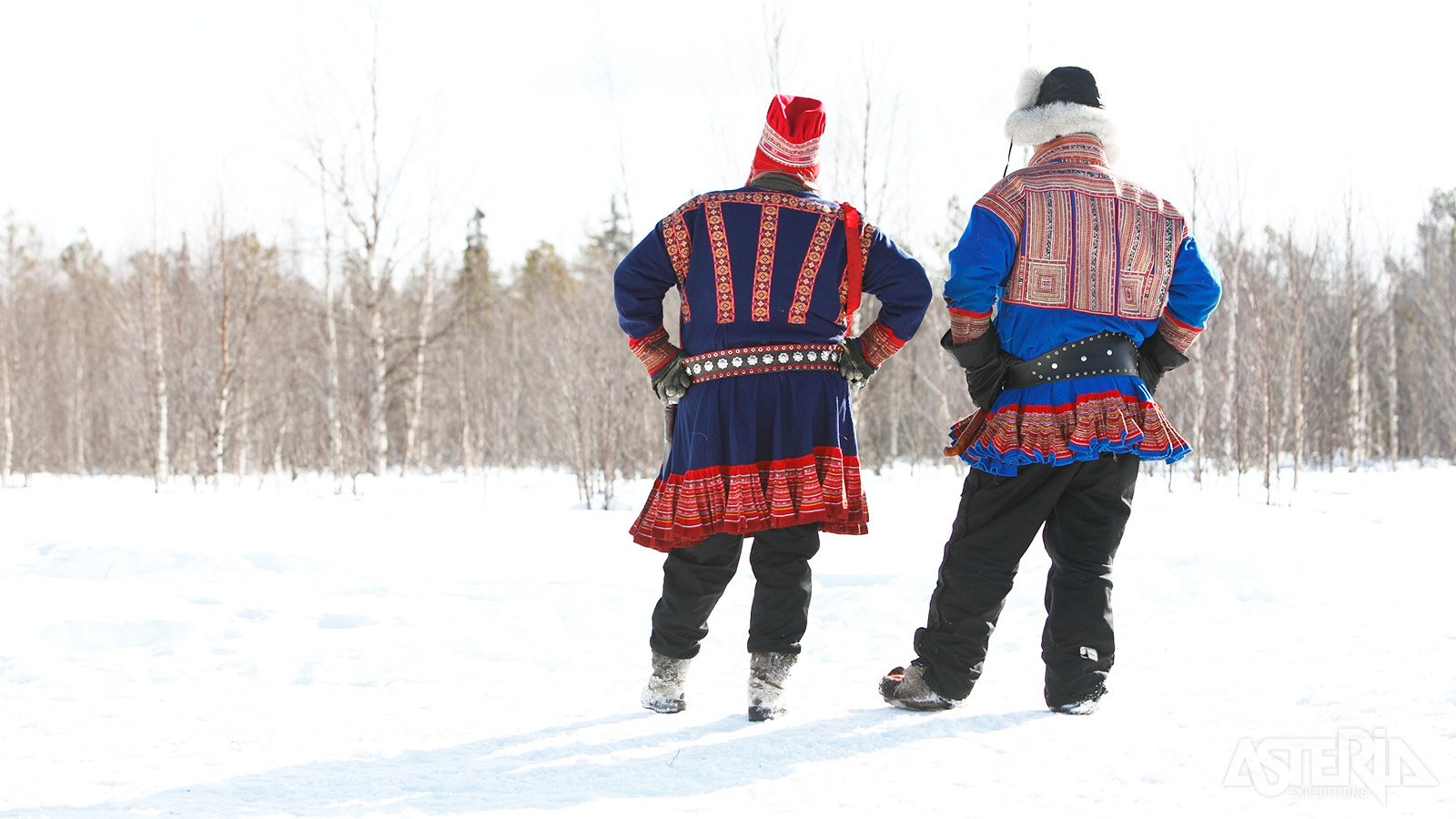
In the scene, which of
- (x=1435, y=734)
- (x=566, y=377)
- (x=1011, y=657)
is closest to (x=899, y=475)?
(x=566, y=377)

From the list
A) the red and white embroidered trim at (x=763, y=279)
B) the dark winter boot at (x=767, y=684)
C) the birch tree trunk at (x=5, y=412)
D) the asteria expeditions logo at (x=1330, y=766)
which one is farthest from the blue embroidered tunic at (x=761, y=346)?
the birch tree trunk at (x=5, y=412)

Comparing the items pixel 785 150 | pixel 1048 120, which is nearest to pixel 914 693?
pixel 785 150

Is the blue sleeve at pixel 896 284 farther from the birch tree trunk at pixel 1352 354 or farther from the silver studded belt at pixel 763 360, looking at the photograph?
the birch tree trunk at pixel 1352 354

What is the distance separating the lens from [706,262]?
259cm

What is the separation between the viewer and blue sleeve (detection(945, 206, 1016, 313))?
2461mm

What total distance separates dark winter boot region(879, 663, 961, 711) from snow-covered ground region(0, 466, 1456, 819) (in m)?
0.04

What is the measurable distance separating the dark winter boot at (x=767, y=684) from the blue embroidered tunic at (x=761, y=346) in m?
0.37

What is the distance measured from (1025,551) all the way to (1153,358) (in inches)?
29.2

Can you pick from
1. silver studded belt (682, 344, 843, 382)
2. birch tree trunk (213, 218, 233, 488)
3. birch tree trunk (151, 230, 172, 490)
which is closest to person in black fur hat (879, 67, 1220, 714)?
silver studded belt (682, 344, 843, 382)

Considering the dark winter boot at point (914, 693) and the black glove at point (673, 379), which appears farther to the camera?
the black glove at point (673, 379)

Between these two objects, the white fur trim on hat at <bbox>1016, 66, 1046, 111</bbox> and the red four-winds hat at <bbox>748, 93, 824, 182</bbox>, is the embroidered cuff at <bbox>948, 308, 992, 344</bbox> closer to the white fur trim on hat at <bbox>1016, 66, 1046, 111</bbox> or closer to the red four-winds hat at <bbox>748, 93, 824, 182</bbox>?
the red four-winds hat at <bbox>748, 93, 824, 182</bbox>

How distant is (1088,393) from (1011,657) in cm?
115

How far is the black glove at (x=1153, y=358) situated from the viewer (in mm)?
2668

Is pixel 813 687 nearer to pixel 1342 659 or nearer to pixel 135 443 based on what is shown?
pixel 1342 659
